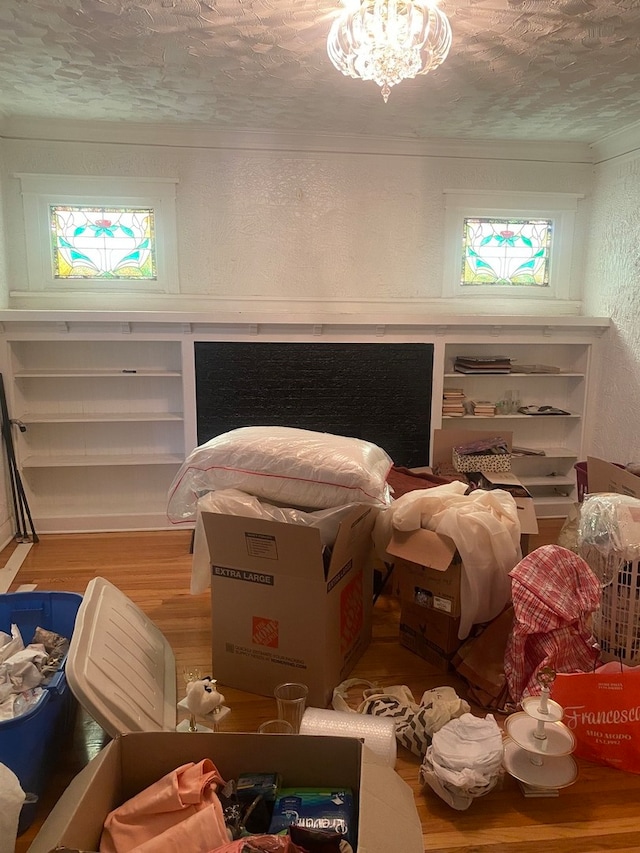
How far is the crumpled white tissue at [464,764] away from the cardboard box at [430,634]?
51 centimetres

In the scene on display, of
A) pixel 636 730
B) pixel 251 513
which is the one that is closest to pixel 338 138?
pixel 251 513

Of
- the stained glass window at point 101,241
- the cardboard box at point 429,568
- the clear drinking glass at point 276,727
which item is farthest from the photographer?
the stained glass window at point 101,241

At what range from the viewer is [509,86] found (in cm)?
301

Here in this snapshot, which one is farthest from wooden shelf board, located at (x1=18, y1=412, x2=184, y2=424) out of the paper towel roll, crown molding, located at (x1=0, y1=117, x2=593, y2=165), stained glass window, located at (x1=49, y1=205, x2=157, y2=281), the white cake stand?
the white cake stand

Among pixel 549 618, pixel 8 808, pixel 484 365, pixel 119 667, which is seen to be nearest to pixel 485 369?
pixel 484 365

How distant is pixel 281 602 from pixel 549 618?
0.91 m

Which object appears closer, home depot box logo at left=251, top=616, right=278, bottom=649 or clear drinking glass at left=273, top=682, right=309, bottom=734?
clear drinking glass at left=273, top=682, right=309, bottom=734

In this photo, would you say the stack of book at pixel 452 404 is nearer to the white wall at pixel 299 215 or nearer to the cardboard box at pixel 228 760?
the white wall at pixel 299 215

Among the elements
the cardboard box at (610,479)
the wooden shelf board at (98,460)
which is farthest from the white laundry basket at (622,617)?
the wooden shelf board at (98,460)

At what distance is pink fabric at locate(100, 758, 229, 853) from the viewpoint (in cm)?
125

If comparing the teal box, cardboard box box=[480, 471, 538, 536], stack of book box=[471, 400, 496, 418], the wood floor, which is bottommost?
the wood floor

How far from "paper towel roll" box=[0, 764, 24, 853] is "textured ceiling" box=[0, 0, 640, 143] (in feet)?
8.09

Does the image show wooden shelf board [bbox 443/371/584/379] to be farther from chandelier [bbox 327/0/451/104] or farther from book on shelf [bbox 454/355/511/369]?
chandelier [bbox 327/0/451/104]

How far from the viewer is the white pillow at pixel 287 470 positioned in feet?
7.65
